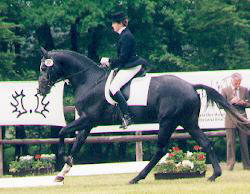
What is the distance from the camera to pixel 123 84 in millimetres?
14297

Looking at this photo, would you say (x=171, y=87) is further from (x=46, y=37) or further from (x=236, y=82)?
(x=46, y=37)

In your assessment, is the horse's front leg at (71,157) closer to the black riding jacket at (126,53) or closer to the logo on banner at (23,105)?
the black riding jacket at (126,53)

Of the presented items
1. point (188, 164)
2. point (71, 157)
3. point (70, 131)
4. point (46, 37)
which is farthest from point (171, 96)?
point (46, 37)

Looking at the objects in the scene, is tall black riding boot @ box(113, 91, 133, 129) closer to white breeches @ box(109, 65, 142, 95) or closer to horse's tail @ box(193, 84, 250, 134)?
white breeches @ box(109, 65, 142, 95)

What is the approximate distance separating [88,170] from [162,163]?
2.63 metres

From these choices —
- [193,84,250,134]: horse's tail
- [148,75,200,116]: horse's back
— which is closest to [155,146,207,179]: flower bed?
[193,84,250,134]: horse's tail

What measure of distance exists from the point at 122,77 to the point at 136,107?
0.64m

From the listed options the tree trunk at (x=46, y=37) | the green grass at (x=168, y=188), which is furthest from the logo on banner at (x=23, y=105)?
A: the tree trunk at (x=46, y=37)

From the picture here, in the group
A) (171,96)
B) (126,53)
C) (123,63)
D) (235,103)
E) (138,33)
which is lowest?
(138,33)

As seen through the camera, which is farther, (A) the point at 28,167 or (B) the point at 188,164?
(A) the point at 28,167

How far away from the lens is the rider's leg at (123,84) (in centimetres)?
1412

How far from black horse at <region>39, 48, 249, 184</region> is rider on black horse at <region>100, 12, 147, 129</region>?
0.28 m

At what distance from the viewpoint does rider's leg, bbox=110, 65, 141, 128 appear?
14125 millimetres

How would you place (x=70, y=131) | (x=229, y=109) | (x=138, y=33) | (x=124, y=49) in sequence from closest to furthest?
1. (x=124, y=49)
2. (x=70, y=131)
3. (x=229, y=109)
4. (x=138, y=33)
